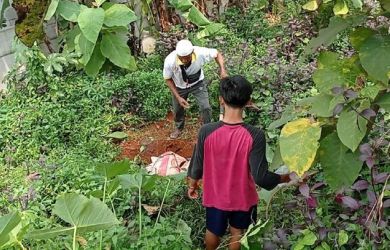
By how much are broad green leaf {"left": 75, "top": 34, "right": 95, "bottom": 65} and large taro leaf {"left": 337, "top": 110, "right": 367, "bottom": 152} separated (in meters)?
2.02

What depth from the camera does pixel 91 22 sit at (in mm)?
4133

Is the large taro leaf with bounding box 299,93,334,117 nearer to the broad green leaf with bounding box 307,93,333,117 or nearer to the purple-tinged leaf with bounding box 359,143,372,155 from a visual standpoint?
the broad green leaf with bounding box 307,93,333,117

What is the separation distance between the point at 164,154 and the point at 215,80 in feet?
3.55

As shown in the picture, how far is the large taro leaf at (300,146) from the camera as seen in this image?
84.6 inches

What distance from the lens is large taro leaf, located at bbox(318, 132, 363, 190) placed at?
2156mm

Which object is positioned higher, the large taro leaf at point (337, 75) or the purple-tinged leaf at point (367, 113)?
the large taro leaf at point (337, 75)

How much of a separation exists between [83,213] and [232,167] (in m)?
0.83

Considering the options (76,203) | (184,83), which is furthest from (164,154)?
(76,203)

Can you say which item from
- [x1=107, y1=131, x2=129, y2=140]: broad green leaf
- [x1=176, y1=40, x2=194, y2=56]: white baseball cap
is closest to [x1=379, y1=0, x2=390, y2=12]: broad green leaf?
[x1=176, y1=40, x2=194, y2=56]: white baseball cap

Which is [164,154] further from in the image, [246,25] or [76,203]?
[246,25]

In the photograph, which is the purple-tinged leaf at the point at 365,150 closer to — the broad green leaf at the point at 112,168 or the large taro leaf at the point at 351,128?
the large taro leaf at the point at 351,128

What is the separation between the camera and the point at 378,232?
2432 mm

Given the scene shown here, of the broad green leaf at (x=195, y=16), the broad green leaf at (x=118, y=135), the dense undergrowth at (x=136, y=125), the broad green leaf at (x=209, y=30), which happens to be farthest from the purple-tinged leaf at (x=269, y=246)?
the broad green leaf at (x=209, y=30)

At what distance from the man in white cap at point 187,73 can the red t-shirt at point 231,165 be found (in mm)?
1685
